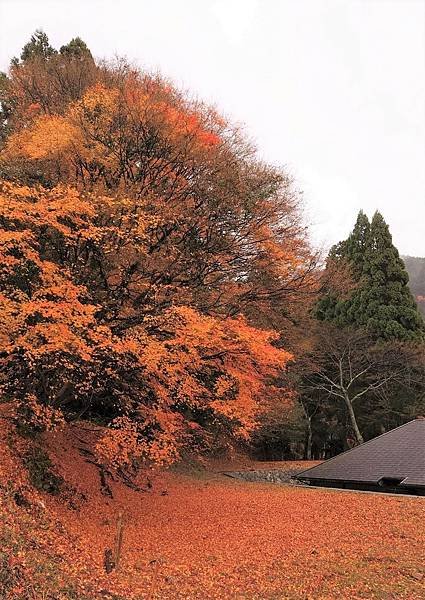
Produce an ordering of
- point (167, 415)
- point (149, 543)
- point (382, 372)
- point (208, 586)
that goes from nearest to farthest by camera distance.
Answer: point (208, 586)
point (149, 543)
point (167, 415)
point (382, 372)

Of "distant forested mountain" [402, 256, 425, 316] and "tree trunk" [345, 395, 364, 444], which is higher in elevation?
"distant forested mountain" [402, 256, 425, 316]

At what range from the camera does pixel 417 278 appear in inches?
2413

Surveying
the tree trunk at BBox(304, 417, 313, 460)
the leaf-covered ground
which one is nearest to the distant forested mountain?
the tree trunk at BBox(304, 417, 313, 460)

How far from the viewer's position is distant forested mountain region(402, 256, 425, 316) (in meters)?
51.9

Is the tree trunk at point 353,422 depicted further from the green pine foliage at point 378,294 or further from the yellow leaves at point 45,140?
the yellow leaves at point 45,140

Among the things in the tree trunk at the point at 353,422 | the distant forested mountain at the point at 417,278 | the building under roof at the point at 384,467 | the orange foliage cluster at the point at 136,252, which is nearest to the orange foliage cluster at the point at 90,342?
the orange foliage cluster at the point at 136,252

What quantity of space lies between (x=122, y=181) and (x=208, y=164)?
7.25ft

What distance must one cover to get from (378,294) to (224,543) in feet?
77.3

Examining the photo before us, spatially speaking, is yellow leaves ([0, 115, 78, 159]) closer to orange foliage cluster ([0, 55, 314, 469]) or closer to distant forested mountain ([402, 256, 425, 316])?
orange foliage cluster ([0, 55, 314, 469])

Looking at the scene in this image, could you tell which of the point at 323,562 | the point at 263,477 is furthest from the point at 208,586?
the point at 263,477

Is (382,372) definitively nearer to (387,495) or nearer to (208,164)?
(387,495)

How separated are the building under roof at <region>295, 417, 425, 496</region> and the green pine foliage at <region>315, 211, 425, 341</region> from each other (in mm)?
11285

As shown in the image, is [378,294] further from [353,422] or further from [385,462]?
[385,462]

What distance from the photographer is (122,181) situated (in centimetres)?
1179
